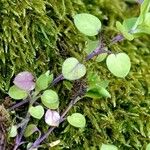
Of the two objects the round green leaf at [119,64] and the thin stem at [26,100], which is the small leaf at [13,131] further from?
the round green leaf at [119,64]

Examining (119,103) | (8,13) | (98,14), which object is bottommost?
(119,103)

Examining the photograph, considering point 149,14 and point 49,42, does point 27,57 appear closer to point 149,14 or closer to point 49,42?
point 49,42

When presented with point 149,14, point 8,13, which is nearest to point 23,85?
point 8,13

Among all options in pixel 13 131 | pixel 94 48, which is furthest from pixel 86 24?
pixel 13 131

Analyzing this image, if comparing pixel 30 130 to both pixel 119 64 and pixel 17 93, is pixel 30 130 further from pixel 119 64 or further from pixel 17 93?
pixel 119 64

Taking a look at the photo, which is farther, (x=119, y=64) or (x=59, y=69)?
(x=59, y=69)

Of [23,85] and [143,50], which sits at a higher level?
[23,85]

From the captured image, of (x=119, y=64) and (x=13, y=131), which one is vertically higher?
(x=119, y=64)
